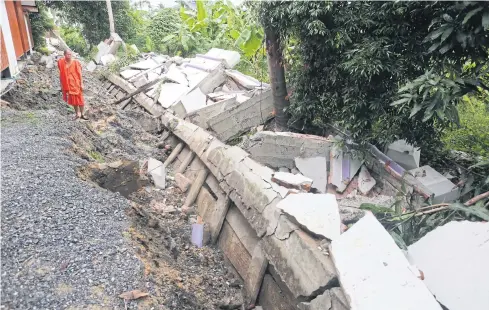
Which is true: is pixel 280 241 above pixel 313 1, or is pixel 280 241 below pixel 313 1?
below

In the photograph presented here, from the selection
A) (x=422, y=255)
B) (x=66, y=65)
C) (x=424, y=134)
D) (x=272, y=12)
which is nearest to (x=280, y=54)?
(x=272, y=12)

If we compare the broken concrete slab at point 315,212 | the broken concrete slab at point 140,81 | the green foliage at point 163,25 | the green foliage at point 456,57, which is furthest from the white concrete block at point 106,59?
the green foliage at point 456,57

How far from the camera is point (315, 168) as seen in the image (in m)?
5.78

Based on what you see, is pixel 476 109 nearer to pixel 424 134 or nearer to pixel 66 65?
pixel 424 134

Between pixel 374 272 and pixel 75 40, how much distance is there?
22188 mm

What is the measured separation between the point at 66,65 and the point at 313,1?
465 cm

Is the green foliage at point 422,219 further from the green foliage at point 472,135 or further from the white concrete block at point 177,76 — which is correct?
the white concrete block at point 177,76

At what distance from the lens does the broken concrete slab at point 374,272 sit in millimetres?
2492

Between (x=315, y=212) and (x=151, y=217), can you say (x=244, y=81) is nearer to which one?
(x=151, y=217)

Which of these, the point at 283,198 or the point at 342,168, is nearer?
the point at 283,198

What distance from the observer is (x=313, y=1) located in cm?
511

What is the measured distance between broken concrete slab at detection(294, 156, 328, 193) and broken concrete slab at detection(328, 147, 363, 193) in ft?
0.35

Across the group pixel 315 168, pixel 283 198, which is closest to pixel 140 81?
pixel 315 168

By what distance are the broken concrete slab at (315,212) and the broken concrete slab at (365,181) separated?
6.88 feet
